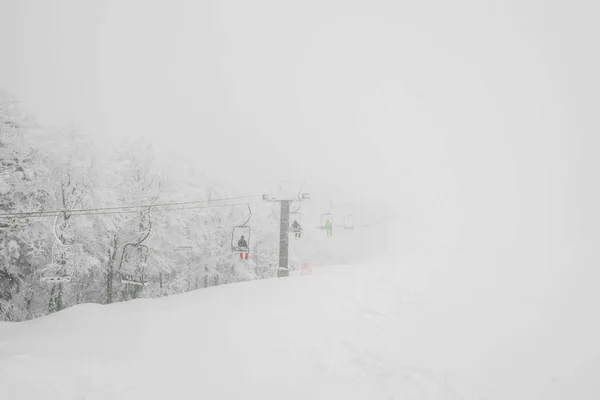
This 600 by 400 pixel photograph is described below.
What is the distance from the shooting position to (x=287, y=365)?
860 centimetres

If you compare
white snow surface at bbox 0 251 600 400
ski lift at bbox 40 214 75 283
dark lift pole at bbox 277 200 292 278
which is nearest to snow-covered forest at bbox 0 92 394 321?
ski lift at bbox 40 214 75 283

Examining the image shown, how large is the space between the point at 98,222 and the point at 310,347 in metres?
17.0

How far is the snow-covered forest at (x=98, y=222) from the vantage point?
15.6 m

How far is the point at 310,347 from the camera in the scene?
31.3 feet

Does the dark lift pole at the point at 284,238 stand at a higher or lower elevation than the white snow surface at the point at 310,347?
higher

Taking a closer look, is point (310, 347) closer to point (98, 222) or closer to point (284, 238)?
point (284, 238)

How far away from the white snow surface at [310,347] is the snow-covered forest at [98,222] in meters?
3.70

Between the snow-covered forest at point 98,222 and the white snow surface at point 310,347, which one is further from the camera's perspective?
the snow-covered forest at point 98,222

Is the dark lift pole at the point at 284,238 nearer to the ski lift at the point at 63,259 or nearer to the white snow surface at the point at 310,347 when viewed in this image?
the white snow surface at the point at 310,347

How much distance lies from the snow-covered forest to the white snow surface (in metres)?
3.70

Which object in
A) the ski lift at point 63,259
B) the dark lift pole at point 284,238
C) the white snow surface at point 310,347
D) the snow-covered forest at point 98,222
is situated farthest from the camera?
the dark lift pole at point 284,238

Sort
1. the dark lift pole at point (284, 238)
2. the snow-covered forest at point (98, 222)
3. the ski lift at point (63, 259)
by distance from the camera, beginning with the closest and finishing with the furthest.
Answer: the snow-covered forest at point (98, 222) < the ski lift at point (63, 259) < the dark lift pole at point (284, 238)

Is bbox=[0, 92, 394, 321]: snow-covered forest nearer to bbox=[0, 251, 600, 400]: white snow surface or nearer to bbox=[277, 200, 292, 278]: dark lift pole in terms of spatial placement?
bbox=[277, 200, 292, 278]: dark lift pole

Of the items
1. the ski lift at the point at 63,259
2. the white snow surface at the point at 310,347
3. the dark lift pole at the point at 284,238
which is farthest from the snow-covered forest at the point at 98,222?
the white snow surface at the point at 310,347
